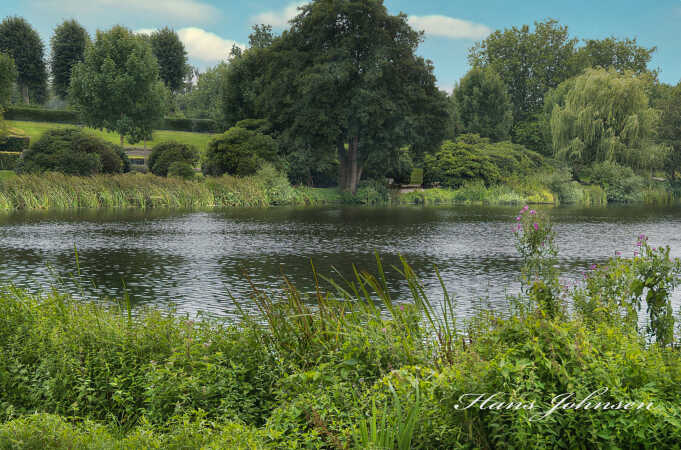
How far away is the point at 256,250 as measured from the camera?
1574 cm

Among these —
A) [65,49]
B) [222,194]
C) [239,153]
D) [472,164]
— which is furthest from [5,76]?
[472,164]

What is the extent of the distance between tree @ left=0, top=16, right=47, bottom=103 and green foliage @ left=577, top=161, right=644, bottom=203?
6033 centimetres

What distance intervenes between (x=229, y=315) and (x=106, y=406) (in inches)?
135

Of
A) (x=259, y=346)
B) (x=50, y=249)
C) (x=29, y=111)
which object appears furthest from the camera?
(x=29, y=111)

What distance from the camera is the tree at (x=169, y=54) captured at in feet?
241

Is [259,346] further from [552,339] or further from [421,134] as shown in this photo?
[421,134]

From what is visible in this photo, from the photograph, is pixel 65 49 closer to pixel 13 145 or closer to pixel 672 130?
pixel 13 145

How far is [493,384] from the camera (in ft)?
12.4

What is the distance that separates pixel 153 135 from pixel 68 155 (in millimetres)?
29117

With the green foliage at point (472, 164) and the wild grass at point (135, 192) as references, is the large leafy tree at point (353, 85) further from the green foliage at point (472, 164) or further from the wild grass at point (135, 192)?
the wild grass at point (135, 192)

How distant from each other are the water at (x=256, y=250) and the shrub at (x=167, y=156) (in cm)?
1226

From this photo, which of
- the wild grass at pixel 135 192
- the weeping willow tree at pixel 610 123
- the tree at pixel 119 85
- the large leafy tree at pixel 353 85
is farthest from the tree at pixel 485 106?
the tree at pixel 119 85

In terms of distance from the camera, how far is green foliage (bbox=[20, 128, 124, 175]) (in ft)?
108

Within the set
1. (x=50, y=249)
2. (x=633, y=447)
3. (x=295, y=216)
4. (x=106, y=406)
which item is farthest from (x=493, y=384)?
(x=295, y=216)
